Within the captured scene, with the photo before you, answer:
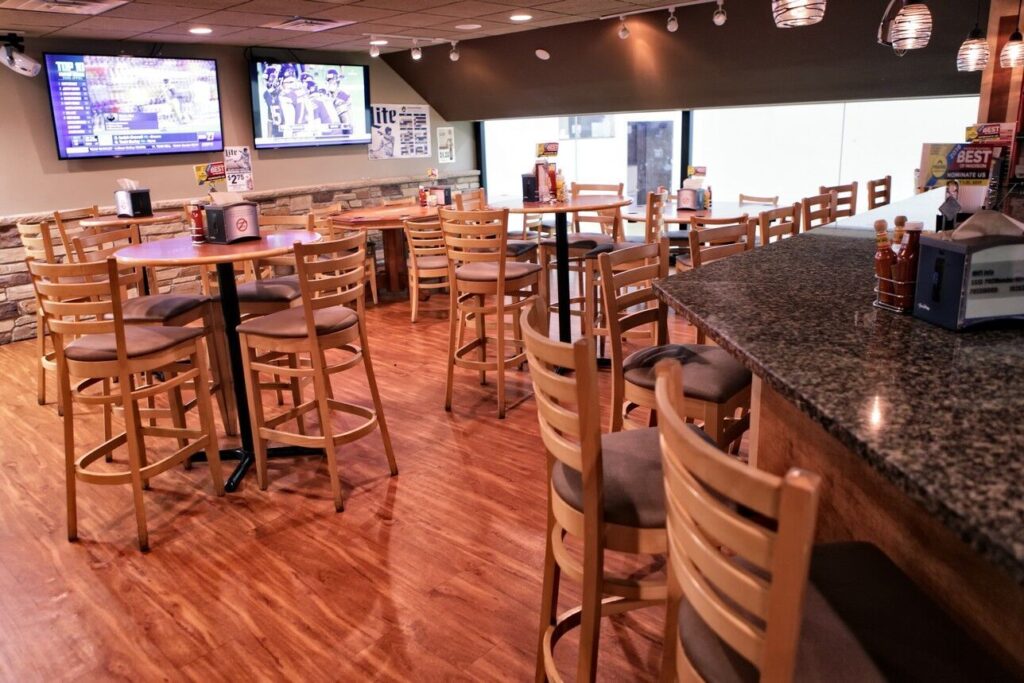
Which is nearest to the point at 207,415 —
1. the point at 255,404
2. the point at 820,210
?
the point at 255,404

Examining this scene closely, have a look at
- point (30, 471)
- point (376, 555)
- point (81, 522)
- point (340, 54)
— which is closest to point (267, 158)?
point (340, 54)

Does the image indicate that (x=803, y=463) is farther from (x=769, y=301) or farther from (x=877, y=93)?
(x=877, y=93)

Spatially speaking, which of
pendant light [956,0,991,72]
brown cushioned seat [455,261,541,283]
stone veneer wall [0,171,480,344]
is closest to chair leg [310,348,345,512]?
brown cushioned seat [455,261,541,283]

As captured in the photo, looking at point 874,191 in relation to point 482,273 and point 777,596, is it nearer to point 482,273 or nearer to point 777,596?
point 482,273

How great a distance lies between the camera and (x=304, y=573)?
2.60 m

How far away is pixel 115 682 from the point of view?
2.09m

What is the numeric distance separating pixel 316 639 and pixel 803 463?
1494 millimetres

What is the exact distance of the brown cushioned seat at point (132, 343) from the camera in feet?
9.03

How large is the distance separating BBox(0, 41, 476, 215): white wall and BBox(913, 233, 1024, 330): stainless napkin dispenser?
21.9ft

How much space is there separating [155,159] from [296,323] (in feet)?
15.4

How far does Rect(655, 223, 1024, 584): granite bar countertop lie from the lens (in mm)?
917

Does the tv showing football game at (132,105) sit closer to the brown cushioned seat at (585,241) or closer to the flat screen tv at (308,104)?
the flat screen tv at (308,104)

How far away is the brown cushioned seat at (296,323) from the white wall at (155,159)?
431cm

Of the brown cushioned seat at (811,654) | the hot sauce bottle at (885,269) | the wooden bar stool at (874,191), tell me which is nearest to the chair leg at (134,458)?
the brown cushioned seat at (811,654)
